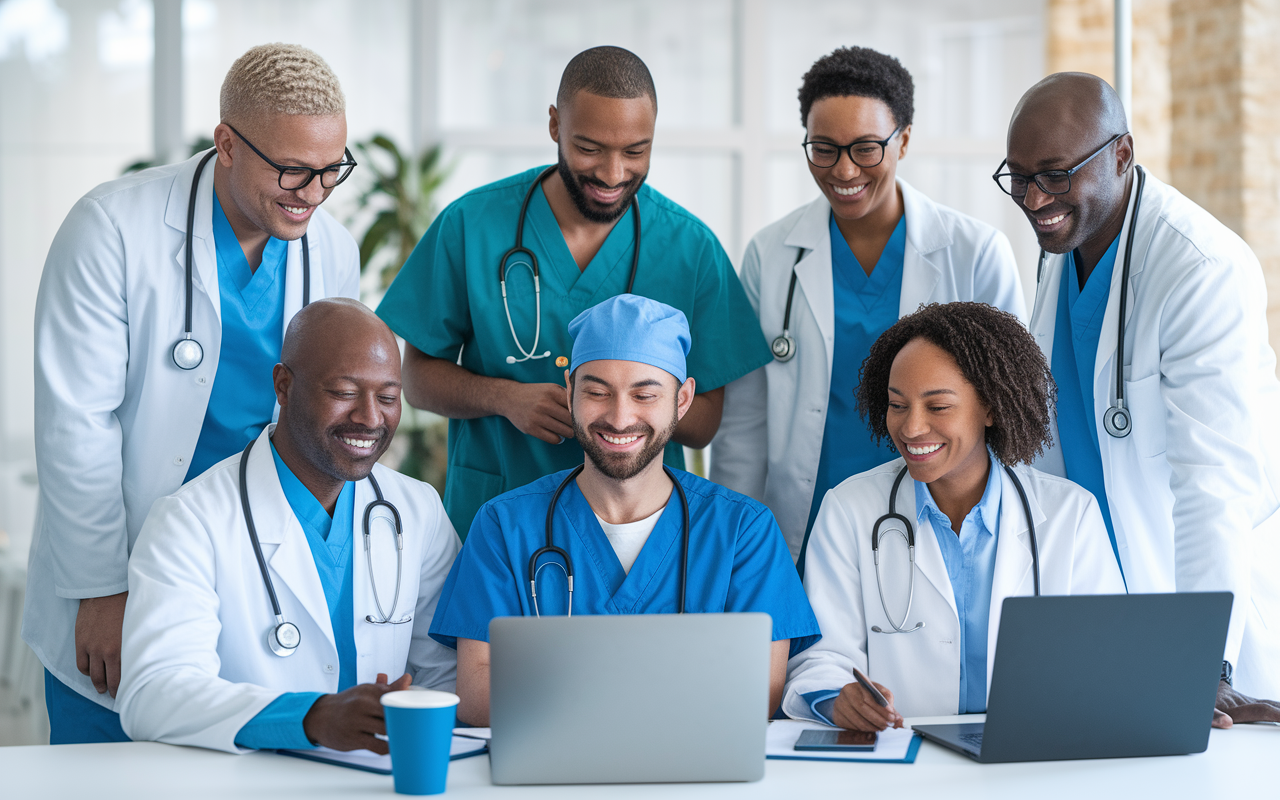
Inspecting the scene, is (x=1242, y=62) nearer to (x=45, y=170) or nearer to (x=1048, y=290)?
(x=1048, y=290)

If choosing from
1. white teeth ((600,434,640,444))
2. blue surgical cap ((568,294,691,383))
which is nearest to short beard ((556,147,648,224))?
blue surgical cap ((568,294,691,383))

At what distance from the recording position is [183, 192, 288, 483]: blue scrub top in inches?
76.1

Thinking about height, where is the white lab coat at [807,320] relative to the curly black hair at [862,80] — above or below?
below

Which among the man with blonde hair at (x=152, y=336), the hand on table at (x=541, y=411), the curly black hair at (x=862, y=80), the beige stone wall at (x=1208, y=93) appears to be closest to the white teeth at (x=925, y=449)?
the hand on table at (x=541, y=411)

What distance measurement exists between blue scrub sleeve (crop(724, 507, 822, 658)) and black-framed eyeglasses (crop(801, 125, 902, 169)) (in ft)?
2.62

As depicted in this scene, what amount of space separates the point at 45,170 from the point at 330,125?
9.21ft

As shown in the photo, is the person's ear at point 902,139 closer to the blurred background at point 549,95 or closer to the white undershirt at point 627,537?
the white undershirt at point 627,537

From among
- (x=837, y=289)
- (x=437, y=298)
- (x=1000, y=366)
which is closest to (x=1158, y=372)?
(x=1000, y=366)

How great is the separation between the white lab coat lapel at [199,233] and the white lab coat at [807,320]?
1057 millimetres

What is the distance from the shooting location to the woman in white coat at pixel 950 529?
5.82 ft

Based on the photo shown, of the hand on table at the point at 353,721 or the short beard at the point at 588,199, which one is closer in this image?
the hand on table at the point at 353,721

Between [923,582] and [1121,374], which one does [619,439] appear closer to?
[923,582]

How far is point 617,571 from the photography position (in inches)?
70.1

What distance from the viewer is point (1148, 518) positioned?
6.42 ft
